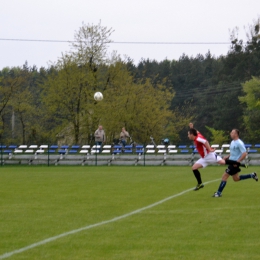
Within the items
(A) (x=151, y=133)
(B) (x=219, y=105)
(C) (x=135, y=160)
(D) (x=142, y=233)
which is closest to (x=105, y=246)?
(D) (x=142, y=233)

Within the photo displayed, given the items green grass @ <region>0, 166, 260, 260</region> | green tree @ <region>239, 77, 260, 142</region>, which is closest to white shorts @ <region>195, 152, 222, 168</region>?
green grass @ <region>0, 166, 260, 260</region>

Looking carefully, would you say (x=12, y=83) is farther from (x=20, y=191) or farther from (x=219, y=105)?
(x=219, y=105)

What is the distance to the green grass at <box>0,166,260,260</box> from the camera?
24.8 ft

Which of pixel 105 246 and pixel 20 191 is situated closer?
pixel 105 246

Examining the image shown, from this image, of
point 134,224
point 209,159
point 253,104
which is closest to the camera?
point 134,224

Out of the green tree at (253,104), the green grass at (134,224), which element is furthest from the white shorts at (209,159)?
the green tree at (253,104)

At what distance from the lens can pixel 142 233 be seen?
9062 mm

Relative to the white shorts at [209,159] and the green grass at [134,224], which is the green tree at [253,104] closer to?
the green grass at [134,224]

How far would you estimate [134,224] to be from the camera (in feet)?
33.2

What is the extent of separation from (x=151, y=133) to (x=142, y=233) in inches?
1534

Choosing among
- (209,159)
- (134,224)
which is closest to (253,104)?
(209,159)

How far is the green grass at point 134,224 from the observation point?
24.8 ft

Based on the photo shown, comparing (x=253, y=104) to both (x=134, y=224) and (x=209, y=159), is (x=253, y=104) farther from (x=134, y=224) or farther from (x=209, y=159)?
(x=134, y=224)

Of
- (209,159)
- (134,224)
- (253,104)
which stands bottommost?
(134,224)
